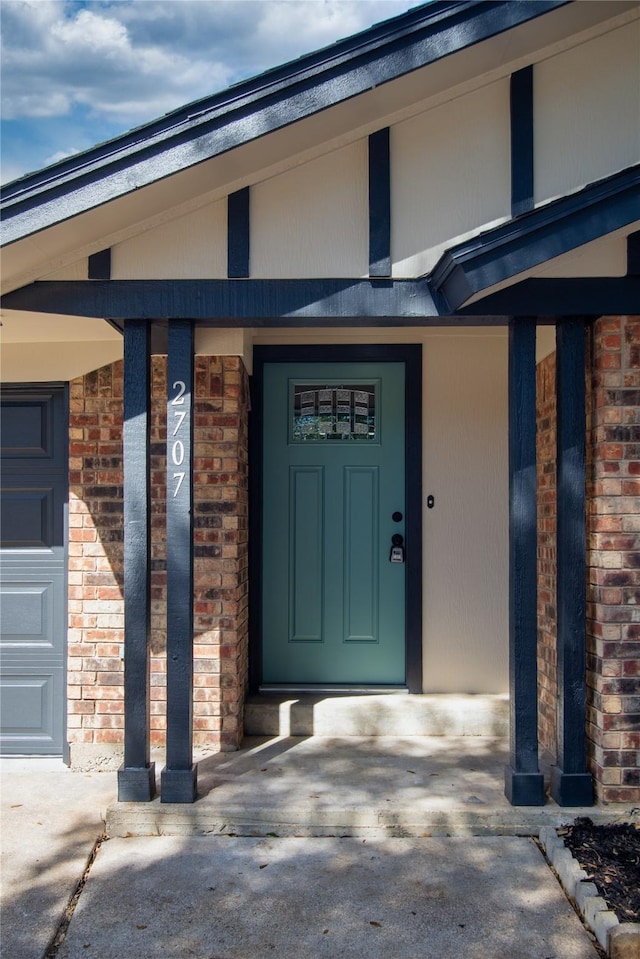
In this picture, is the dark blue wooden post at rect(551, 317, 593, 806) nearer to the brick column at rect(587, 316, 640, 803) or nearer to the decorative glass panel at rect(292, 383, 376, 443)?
the brick column at rect(587, 316, 640, 803)

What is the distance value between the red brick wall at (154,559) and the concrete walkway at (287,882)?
0.39 metres

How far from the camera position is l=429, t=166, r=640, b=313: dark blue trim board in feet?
10.4

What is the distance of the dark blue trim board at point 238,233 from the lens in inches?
140

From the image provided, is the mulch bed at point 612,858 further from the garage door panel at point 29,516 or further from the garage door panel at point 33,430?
the garage door panel at point 33,430

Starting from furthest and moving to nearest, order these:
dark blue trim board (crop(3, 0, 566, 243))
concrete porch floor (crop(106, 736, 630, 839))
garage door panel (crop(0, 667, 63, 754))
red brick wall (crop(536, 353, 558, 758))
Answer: garage door panel (crop(0, 667, 63, 754)) → red brick wall (crop(536, 353, 558, 758)) → concrete porch floor (crop(106, 736, 630, 839)) → dark blue trim board (crop(3, 0, 566, 243))

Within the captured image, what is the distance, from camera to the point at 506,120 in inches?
138

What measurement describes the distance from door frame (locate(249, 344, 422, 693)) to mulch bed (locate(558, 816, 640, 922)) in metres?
1.63

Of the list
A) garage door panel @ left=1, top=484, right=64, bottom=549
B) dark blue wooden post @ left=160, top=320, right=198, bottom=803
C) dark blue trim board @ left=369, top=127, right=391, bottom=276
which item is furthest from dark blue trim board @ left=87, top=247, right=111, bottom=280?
garage door panel @ left=1, top=484, right=64, bottom=549

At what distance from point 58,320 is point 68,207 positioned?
2.41ft

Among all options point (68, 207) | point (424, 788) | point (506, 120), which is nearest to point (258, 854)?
point (424, 788)

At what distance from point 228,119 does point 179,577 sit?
2.03m

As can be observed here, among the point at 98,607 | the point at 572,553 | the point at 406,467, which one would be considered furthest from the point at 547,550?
the point at 98,607

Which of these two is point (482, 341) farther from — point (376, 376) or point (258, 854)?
point (258, 854)

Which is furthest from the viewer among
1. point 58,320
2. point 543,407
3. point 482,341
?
point 482,341
